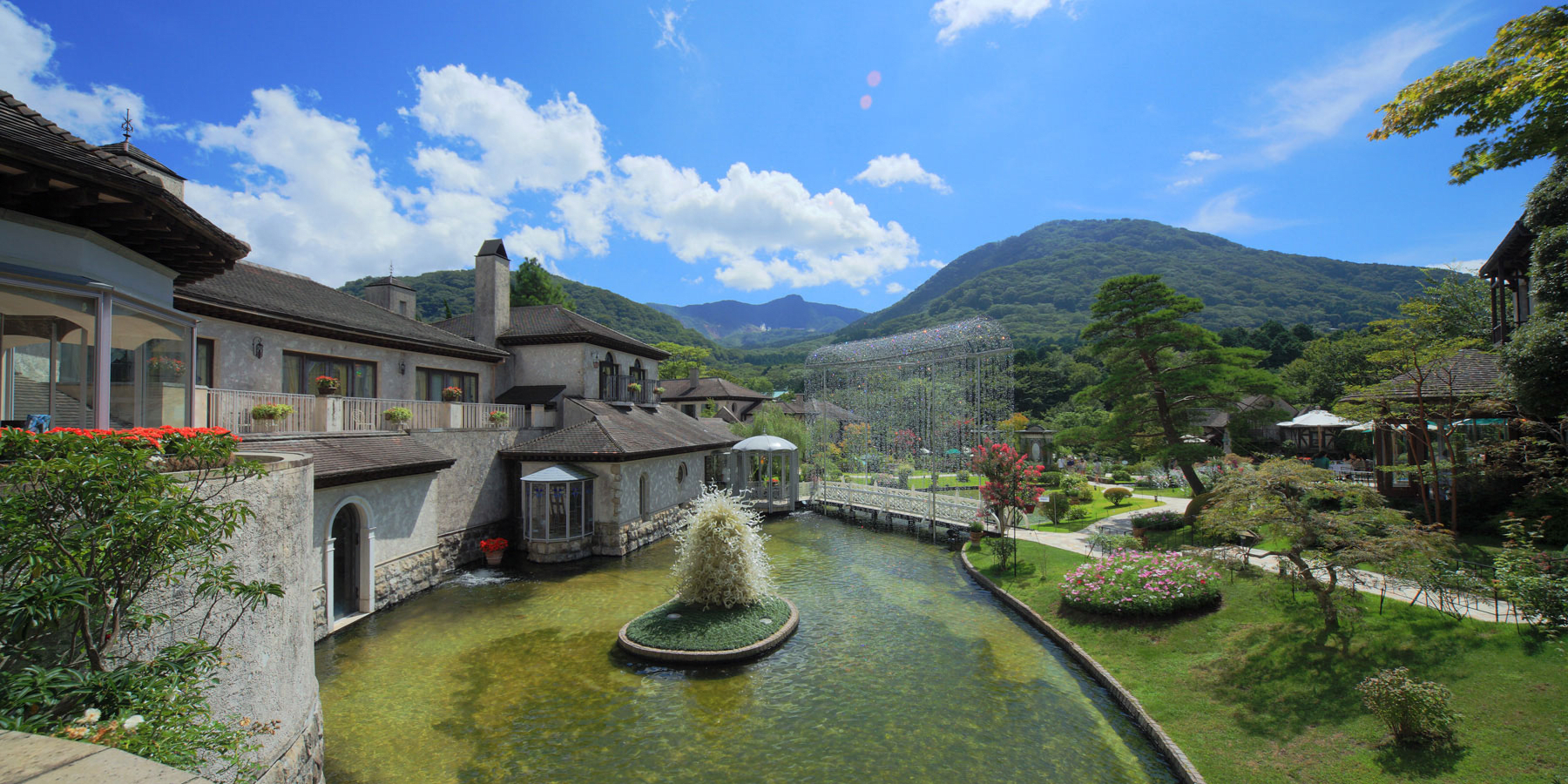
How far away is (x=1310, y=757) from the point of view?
736 centimetres

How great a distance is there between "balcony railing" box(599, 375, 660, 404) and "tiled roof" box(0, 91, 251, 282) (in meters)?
17.1

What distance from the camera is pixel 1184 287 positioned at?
125062 millimetres

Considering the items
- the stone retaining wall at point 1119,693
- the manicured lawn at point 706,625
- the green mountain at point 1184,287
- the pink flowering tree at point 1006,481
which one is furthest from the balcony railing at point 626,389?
the green mountain at point 1184,287

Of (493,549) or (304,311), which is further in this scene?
(493,549)

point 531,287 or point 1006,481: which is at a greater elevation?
point 531,287

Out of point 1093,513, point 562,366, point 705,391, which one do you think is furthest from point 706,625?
point 705,391

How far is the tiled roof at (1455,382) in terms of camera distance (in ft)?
49.5

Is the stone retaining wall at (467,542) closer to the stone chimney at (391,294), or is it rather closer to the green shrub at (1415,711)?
the stone chimney at (391,294)

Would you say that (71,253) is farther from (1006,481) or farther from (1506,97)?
(1006,481)

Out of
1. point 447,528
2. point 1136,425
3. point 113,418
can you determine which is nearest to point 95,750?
point 113,418

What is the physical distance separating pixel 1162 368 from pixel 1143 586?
10772 millimetres

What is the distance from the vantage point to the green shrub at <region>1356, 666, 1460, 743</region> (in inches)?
280


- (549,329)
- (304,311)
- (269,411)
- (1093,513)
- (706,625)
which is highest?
(549,329)

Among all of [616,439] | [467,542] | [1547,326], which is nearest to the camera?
[1547,326]
